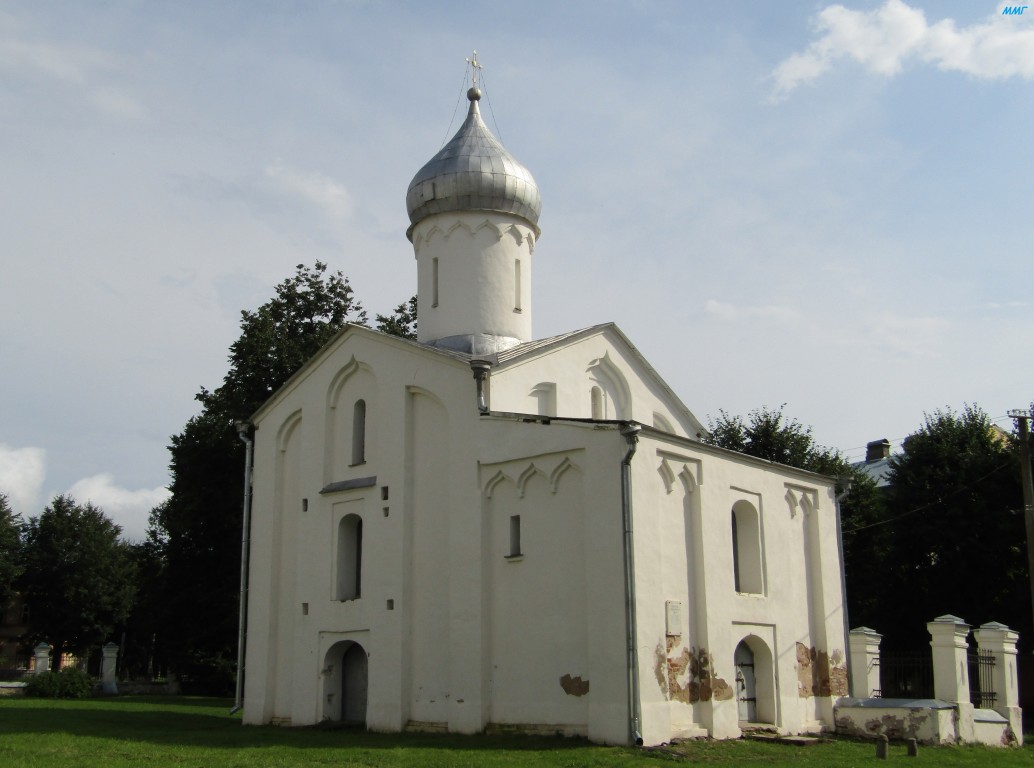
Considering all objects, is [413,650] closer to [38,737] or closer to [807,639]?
[38,737]

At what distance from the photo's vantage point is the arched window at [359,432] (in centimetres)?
1962

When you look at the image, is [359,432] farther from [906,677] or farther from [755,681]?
[906,677]

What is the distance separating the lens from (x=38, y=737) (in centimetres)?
1556

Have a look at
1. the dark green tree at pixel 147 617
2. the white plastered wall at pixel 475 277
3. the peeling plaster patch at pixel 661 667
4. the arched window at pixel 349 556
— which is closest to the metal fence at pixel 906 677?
the peeling plaster patch at pixel 661 667

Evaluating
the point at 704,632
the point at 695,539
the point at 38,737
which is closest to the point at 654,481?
the point at 695,539

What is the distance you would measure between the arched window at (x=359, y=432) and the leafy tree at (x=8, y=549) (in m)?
26.7

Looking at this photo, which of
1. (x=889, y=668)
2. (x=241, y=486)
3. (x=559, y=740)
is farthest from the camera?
(x=241, y=486)

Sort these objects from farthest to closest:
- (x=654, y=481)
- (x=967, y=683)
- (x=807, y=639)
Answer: (x=807, y=639)
(x=967, y=683)
(x=654, y=481)

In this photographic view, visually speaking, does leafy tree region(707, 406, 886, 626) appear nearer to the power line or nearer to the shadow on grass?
the power line

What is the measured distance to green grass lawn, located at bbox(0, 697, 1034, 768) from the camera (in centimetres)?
1325

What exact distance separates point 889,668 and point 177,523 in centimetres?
1996

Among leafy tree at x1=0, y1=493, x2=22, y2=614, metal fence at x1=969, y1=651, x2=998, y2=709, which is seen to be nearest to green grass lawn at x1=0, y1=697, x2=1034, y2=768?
metal fence at x1=969, y1=651, x2=998, y2=709

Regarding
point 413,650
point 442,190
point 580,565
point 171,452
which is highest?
point 442,190

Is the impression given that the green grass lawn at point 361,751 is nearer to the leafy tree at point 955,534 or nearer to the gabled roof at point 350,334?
the gabled roof at point 350,334
